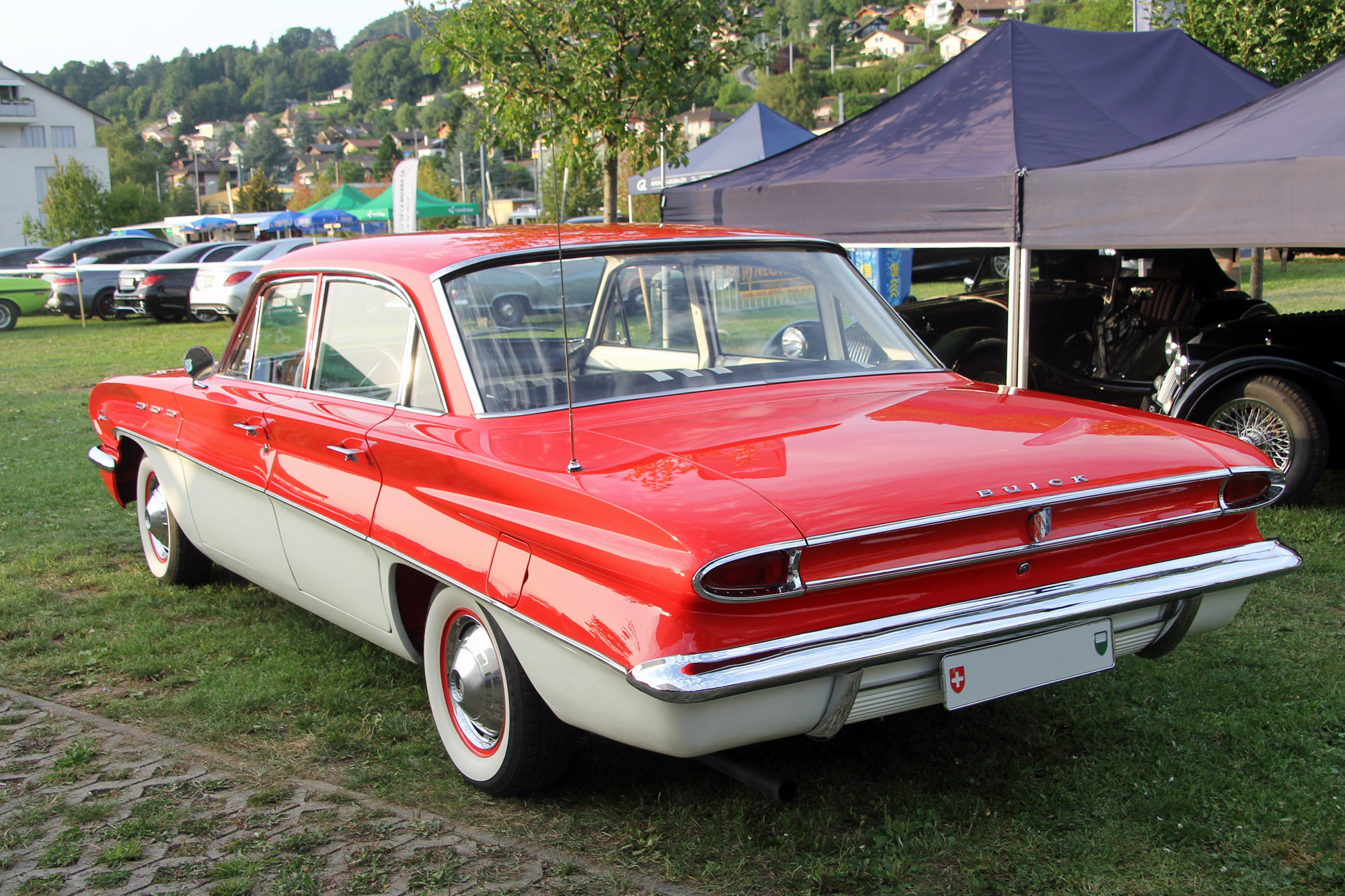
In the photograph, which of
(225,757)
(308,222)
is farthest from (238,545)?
(308,222)

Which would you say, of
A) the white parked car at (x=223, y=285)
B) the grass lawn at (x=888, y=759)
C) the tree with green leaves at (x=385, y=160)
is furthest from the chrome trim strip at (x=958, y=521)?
the tree with green leaves at (x=385, y=160)

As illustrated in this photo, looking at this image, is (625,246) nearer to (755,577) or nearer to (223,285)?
(755,577)

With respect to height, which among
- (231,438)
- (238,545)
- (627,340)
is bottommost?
(238,545)

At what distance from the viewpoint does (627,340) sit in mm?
3787

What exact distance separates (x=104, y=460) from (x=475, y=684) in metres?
3.22

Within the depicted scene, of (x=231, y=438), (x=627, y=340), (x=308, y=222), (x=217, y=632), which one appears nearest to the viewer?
(x=627, y=340)

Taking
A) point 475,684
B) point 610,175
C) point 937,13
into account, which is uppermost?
point 937,13

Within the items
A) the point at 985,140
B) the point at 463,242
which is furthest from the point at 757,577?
the point at 985,140

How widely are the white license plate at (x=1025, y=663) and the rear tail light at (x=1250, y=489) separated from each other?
0.52 meters

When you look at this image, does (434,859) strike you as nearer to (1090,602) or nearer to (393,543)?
(393,543)

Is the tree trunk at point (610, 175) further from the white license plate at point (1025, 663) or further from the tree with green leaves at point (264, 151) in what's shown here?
the tree with green leaves at point (264, 151)

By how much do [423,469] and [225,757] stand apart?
1175 millimetres

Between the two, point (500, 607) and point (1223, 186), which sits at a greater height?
point (1223, 186)

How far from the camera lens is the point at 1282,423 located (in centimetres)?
586
